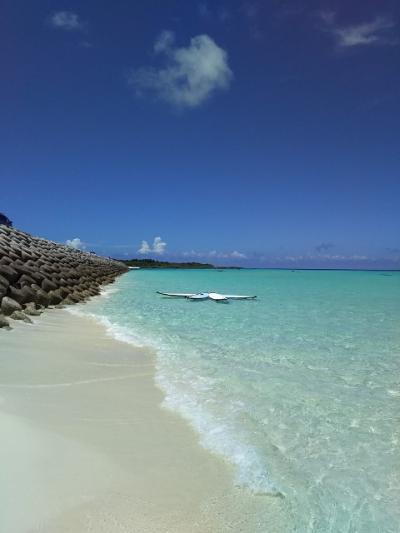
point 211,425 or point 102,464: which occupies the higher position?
point 102,464

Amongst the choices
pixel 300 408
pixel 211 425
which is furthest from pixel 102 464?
pixel 300 408

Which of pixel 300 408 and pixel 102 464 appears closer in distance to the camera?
pixel 102 464

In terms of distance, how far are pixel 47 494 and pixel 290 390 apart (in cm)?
361

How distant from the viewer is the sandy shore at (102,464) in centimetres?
251

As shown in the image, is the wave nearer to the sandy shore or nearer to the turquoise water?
the turquoise water

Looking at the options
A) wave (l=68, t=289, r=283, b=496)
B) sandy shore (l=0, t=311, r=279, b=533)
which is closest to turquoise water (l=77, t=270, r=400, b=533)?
wave (l=68, t=289, r=283, b=496)

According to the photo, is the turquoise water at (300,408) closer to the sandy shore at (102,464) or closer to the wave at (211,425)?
the wave at (211,425)

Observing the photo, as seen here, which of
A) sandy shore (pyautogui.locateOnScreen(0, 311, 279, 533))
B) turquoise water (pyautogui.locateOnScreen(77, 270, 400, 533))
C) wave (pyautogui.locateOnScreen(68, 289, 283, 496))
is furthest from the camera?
wave (pyautogui.locateOnScreen(68, 289, 283, 496))

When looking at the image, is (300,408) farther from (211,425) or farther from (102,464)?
(102,464)

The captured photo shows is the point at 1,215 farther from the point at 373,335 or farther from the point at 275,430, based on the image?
the point at 275,430

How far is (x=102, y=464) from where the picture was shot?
3.15m

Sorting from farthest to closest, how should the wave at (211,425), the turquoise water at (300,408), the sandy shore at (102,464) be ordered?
the wave at (211,425)
the turquoise water at (300,408)
the sandy shore at (102,464)

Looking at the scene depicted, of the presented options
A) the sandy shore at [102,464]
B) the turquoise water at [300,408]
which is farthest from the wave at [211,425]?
the sandy shore at [102,464]

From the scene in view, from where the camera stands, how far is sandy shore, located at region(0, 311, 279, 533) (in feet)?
8.22
